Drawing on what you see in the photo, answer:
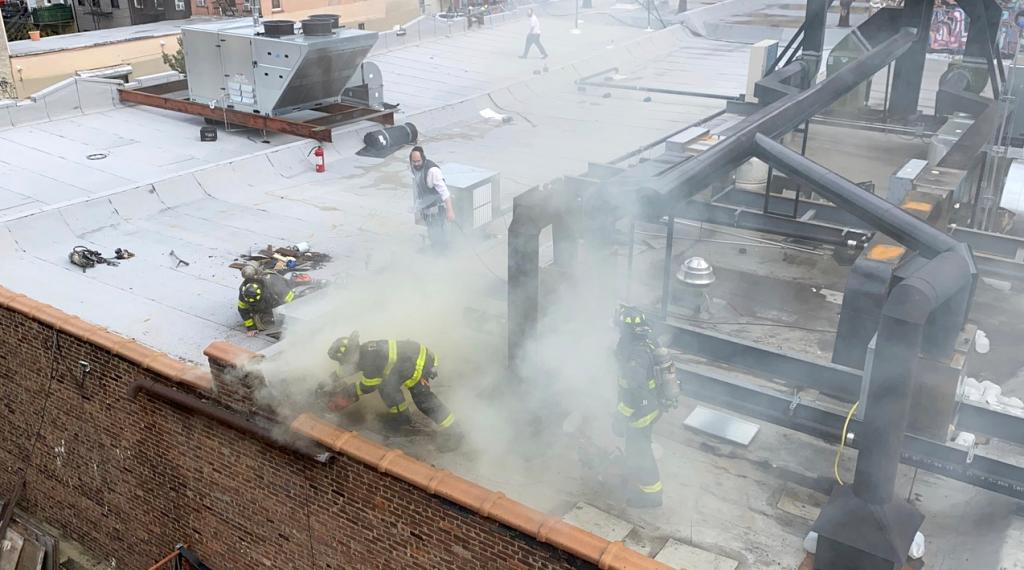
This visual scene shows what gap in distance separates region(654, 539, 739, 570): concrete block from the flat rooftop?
2 cm

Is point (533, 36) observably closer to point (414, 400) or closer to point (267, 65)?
point (267, 65)

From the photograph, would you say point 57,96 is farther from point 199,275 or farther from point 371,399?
point 371,399

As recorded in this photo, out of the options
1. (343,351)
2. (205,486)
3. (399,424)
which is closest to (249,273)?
(205,486)

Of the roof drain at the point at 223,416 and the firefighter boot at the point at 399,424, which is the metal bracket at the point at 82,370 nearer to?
the roof drain at the point at 223,416

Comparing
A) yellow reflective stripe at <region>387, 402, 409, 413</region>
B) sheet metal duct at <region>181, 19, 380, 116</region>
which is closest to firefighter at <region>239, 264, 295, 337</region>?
yellow reflective stripe at <region>387, 402, 409, 413</region>

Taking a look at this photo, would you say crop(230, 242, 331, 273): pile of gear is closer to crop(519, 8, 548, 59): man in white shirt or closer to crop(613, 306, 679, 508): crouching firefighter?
crop(613, 306, 679, 508): crouching firefighter

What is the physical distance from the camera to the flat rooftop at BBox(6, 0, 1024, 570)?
559 centimetres

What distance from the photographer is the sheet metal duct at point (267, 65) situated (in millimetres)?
13172

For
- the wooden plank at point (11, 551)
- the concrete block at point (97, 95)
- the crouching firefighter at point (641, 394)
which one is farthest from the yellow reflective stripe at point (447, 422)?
the concrete block at point (97, 95)

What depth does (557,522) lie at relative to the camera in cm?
488

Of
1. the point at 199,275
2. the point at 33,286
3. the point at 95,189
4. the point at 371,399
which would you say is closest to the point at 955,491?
the point at 371,399

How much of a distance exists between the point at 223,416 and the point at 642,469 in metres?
3.13

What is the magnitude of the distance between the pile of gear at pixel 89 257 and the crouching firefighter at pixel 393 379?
15.2 feet

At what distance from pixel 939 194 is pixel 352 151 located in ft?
30.6
